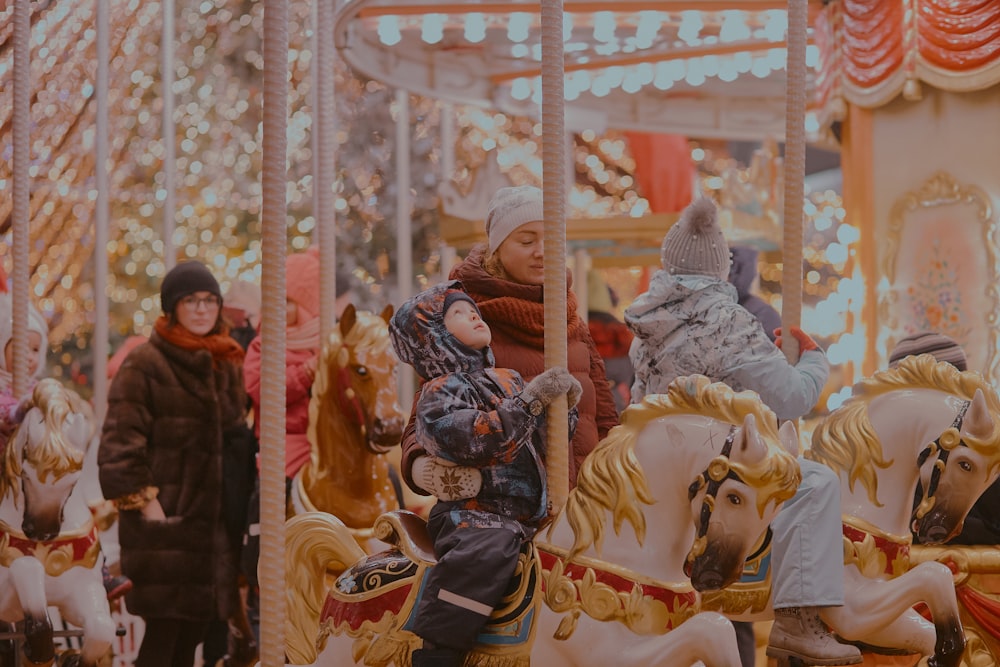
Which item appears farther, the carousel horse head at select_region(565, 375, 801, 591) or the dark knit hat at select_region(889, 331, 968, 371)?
the dark knit hat at select_region(889, 331, 968, 371)

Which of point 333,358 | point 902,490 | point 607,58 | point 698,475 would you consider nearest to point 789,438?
point 698,475

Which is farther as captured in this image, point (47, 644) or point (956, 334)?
point (956, 334)

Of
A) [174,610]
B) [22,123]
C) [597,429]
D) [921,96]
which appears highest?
[921,96]

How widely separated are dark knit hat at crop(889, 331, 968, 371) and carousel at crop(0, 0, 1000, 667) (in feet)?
1.96

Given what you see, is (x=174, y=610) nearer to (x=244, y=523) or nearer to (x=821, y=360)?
(x=244, y=523)

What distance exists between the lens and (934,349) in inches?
183

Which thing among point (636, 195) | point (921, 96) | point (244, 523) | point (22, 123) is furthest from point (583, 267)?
point (636, 195)

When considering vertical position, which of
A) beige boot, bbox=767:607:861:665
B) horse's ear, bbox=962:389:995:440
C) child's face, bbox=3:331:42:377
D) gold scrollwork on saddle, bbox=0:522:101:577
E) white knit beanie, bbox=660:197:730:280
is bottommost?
beige boot, bbox=767:607:861:665

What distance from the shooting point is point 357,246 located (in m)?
12.4

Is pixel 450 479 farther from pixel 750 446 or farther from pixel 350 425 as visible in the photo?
pixel 350 425

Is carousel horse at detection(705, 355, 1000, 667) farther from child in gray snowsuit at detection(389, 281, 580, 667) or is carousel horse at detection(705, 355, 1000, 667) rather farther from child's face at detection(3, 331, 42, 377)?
child's face at detection(3, 331, 42, 377)

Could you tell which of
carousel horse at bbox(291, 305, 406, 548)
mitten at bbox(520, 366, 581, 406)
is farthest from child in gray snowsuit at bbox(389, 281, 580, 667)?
carousel horse at bbox(291, 305, 406, 548)

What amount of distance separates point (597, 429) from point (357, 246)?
8588 millimetres

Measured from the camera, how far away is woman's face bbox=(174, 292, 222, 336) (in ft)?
17.7
